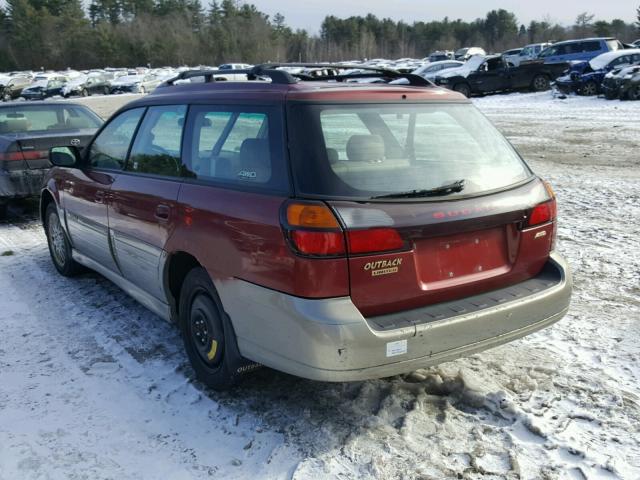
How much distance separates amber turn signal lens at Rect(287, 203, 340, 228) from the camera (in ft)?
9.41

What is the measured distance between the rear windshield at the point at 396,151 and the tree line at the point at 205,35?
93.6 metres

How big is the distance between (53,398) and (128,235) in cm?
122

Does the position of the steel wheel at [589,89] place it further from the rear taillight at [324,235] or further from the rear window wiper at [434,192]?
the rear taillight at [324,235]

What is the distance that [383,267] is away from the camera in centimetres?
295

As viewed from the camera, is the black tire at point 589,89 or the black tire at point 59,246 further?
the black tire at point 589,89

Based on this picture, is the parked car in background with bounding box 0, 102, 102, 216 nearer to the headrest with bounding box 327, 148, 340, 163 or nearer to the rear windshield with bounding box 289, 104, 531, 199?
the rear windshield with bounding box 289, 104, 531, 199

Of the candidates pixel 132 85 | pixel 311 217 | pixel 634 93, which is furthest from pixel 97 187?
pixel 132 85

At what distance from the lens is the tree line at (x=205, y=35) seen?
306 feet

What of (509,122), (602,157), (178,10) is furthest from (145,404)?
(178,10)

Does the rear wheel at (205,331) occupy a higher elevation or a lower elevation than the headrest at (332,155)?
lower

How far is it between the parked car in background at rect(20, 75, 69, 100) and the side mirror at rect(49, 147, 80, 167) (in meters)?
43.2

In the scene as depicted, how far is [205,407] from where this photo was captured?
3.53 meters

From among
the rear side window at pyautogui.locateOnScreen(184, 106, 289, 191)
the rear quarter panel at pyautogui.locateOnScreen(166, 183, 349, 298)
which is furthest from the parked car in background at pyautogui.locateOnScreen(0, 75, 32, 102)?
the rear quarter panel at pyautogui.locateOnScreen(166, 183, 349, 298)

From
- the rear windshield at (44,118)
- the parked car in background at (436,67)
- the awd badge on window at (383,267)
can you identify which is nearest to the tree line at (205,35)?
the parked car in background at (436,67)
